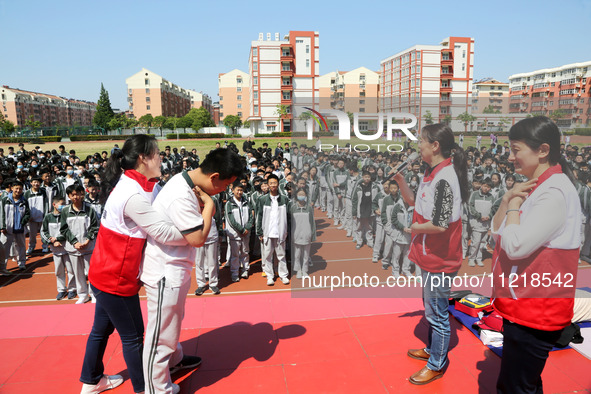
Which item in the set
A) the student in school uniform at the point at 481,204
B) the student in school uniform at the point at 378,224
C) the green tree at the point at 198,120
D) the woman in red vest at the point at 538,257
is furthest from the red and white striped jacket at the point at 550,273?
the green tree at the point at 198,120

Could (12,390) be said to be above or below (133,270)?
below

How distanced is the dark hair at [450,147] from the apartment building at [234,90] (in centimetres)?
7627

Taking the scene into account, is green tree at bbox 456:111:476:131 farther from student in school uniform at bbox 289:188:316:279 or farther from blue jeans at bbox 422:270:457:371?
student in school uniform at bbox 289:188:316:279

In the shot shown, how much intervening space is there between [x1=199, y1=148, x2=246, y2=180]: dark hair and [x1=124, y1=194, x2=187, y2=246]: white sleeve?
429 millimetres

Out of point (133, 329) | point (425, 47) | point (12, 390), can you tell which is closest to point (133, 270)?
point (133, 329)

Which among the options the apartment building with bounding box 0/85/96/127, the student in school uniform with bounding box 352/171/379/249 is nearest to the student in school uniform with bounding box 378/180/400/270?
the student in school uniform with bounding box 352/171/379/249

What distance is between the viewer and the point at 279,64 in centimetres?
5775

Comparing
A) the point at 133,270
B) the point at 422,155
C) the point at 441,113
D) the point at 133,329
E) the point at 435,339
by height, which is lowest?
the point at 435,339

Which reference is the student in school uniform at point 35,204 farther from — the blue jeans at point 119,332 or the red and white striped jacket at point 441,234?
the red and white striped jacket at point 441,234

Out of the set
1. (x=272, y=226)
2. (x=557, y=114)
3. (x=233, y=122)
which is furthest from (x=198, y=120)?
(x=557, y=114)

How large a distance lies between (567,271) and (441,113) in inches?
69.1

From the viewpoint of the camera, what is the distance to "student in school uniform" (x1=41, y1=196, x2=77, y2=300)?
537 centimetres

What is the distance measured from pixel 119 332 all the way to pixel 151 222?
927 mm

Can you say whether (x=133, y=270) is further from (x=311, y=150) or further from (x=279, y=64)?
(x=279, y=64)
